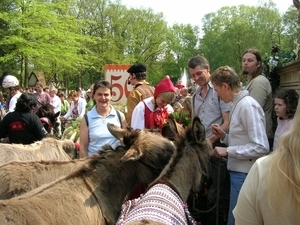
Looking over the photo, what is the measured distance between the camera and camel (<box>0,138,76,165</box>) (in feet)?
14.7

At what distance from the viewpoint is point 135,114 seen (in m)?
4.41

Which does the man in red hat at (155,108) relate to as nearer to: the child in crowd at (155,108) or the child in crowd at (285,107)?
the child in crowd at (155,108)

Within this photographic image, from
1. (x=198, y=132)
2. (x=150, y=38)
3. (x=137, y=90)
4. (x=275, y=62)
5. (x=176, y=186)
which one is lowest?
(x=176, y=186)

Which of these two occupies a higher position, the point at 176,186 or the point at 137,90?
the point at 137,90

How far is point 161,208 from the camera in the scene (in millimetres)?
2355

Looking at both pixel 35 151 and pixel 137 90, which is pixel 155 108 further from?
pixel 35 151

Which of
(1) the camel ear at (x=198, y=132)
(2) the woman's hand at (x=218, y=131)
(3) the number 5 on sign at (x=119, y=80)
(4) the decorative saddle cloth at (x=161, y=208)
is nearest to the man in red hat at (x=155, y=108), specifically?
(2) the woman's hand at (x=218, y=131)

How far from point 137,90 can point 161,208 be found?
115 inches

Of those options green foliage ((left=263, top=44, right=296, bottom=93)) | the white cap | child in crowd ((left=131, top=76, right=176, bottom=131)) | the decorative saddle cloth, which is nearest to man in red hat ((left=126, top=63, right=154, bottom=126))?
child in crowd ((left=131, top=76, right=176, bottom=131))

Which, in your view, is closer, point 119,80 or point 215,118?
point 215,118

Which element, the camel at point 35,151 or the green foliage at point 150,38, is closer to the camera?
the camel at point 35,151

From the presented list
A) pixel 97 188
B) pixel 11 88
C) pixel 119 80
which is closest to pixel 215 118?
pixel 97 188

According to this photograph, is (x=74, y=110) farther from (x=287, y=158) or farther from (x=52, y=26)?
(x=52, y=26)

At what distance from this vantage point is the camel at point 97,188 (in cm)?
260
